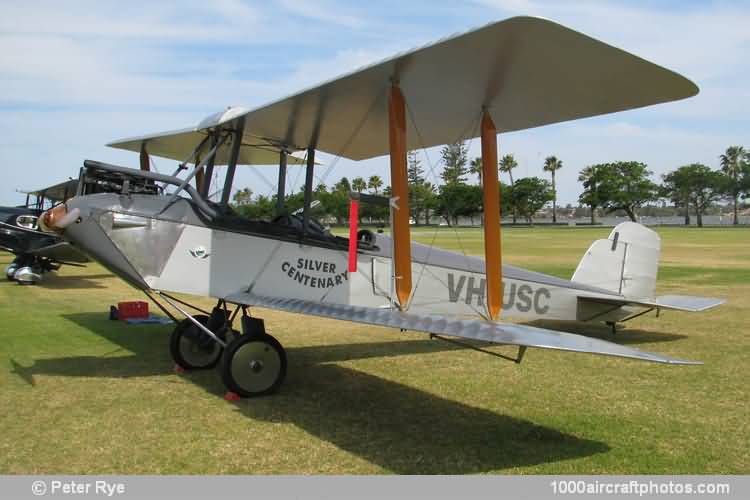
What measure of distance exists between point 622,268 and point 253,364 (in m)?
5.10

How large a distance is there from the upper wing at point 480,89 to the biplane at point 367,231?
2cm

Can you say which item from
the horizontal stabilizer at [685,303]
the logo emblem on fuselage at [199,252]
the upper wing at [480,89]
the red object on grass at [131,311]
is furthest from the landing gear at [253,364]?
the horizontal stabilizer at [685,303]

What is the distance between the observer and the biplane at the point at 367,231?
Result: 4273 millimetres

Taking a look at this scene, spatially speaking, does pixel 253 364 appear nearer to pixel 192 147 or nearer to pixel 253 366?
pixel 253 366

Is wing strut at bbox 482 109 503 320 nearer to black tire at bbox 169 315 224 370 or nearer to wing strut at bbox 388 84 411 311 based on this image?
wing strut at bbox 388 84 411 311

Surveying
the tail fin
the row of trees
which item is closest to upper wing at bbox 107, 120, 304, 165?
the tail fin

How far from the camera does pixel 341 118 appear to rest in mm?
5969

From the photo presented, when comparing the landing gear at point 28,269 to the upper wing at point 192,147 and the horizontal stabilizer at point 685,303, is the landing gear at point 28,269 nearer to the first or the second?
the upper wing at point 192,147

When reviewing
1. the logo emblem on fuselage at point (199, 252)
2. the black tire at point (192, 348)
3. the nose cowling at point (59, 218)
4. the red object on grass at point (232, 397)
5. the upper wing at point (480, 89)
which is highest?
the upper wing at point (480, 89)

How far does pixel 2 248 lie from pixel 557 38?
15.7 metres

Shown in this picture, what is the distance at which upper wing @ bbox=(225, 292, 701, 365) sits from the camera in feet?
11.3

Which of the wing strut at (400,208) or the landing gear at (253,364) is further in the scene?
the landing gear at (253,364)
